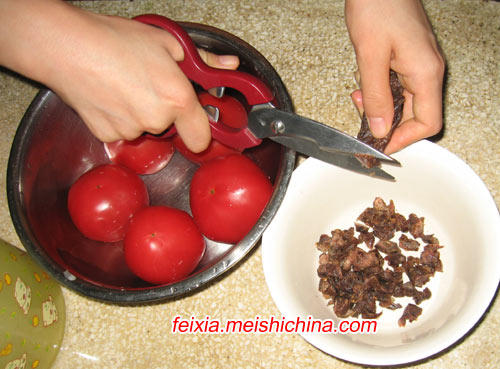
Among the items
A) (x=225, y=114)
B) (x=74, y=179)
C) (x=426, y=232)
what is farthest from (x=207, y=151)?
(x=426, y=232)

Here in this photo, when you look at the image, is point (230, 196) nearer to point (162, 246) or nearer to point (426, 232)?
point (162, 246)

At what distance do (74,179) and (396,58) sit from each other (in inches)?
25.9

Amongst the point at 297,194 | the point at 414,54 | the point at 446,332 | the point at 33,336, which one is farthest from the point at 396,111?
the point at 33,336

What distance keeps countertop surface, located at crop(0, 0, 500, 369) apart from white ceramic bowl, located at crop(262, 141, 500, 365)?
0.13m

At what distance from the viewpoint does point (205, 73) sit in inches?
27.2

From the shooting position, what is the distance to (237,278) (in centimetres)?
88

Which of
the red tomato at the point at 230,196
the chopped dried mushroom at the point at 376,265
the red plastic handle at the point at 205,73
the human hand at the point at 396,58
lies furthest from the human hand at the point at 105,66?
the chopped dried mushroom at the point at 376,265

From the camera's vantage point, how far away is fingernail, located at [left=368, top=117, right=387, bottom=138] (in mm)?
682

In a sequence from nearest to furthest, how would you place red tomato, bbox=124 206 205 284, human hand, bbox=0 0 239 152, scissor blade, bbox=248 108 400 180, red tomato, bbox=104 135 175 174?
human hand, bbox=0 0 239 152
scissor blade, bbox=248 108 400 180
red tomato, bbox=124 206 205 284
red tomato, bbox=104 135 175 174

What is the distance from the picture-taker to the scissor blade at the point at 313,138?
26.0 inches

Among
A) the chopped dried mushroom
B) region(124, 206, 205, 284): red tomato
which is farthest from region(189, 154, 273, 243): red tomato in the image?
the chopped dried mushroom

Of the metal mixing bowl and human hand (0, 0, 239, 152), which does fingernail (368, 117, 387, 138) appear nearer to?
the metal mixing bowl

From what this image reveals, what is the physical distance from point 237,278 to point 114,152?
363 mm

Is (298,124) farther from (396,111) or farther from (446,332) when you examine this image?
(446,332)
